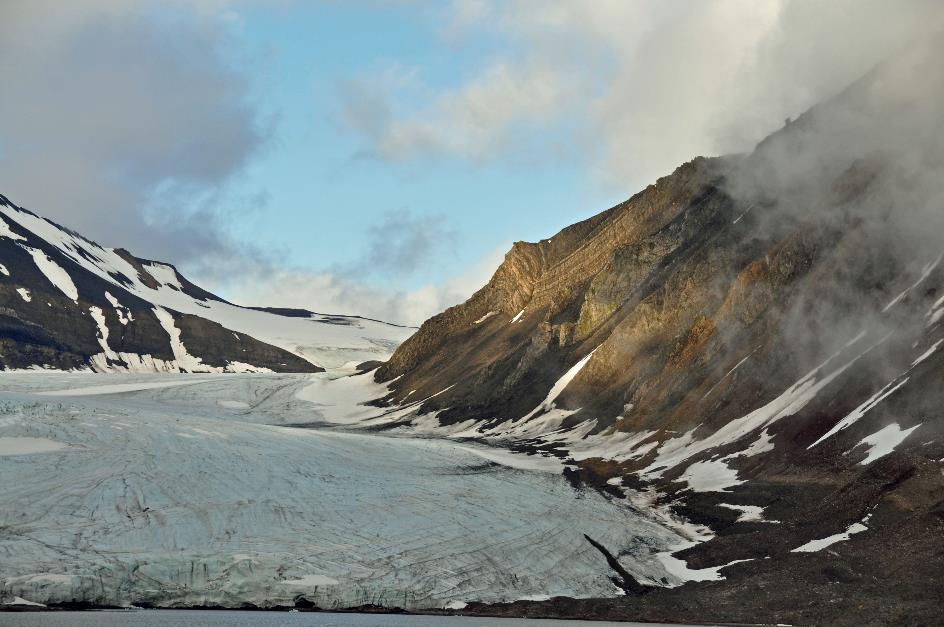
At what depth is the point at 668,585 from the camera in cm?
5359

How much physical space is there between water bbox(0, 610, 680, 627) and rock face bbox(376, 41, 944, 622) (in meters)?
7.73

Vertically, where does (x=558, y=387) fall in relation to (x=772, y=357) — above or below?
above

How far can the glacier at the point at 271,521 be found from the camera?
4781 cm

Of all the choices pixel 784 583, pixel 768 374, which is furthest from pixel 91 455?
pixel 768 374

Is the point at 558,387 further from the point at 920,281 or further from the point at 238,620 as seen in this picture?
the point at 238,620

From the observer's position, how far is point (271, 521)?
5516 centimetres

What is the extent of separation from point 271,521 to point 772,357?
4138 centimetres

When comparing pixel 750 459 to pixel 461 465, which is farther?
pixel 461 465

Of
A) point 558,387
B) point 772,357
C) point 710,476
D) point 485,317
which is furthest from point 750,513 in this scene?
point 485,317

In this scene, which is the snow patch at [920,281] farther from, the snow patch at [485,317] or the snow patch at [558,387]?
the snow patch at [485,317]

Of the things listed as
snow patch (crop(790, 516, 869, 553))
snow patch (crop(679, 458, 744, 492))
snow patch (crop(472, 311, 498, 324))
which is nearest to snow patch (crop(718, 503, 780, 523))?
snow patch (crop(679, 458, 744, 492))

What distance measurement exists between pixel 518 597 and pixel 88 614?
63.2 feet

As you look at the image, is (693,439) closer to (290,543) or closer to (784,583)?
(784,583)

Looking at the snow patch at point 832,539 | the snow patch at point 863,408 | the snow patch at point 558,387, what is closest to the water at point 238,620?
the snow patch at point 832,539
